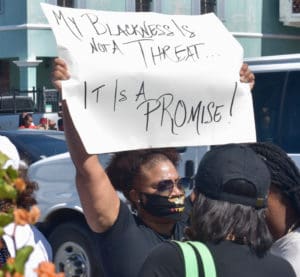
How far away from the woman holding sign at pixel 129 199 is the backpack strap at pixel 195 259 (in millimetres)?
495

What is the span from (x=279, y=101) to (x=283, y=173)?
3.74 m

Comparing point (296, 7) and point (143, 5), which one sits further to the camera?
point (296, 7)

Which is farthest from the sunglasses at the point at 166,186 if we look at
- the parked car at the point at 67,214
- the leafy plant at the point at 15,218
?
the parked car at the point at 67,214

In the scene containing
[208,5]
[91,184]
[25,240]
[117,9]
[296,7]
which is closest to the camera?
[25,240]

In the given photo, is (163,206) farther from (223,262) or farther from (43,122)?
(43,122)

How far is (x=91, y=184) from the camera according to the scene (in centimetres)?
303

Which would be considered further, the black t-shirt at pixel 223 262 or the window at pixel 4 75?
the window at pixel 4 75

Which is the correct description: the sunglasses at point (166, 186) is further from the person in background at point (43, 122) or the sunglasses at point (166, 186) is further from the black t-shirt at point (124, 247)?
the person in background at point (43, 122)

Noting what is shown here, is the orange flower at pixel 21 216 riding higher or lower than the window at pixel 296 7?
lower

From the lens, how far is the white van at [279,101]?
21.8 feet


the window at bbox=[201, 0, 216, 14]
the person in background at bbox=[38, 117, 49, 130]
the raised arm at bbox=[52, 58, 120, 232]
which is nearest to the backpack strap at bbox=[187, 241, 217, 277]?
the raised arm at bbox=[52, 58, 120, 232]

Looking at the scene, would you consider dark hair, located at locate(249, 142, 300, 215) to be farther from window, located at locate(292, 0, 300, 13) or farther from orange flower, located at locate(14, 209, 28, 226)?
window, located at locate(292, 0, 300, 13)

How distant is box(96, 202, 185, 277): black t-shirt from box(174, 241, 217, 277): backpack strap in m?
0.49

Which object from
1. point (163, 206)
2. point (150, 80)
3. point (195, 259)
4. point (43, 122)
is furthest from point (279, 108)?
point (43, 122)
